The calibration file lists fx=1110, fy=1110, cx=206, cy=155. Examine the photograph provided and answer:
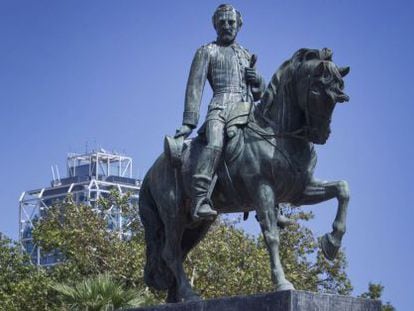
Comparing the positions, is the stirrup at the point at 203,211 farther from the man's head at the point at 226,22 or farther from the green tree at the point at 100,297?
the green tree at the point at 100,297

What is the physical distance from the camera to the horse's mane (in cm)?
1234

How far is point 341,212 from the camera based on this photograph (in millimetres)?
12203

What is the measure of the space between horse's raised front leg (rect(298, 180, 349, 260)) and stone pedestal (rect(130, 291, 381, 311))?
2.04 ft

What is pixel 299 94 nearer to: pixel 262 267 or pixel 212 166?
pixel 212 166

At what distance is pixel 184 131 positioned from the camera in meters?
13.3

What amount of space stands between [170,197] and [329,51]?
106 inches

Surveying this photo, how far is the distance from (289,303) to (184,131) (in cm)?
286

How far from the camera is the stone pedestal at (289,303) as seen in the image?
11391 millimetres

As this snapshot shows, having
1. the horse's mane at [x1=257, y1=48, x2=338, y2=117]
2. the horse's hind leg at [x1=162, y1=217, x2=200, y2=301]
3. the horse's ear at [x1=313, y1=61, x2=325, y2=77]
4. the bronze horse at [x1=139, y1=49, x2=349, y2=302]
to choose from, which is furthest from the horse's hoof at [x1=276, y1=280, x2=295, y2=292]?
the horse's ear at [x1=313, y1=61, x2=325, y2=77]

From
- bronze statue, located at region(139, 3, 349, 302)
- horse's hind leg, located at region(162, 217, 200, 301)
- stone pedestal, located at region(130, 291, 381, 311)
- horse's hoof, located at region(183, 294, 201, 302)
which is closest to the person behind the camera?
stone pedestal, located at region(130, 291, 381, 311)

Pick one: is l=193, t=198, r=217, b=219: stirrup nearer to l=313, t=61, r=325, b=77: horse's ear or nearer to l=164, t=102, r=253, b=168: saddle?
l=164, t=102, r=253, b=168: saddle

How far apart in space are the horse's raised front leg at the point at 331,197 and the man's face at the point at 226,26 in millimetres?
2263

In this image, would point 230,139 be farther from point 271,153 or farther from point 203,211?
point 203,211

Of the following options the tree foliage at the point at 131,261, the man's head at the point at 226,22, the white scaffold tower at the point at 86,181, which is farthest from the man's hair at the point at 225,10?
the white scaffold tower at the point at 86,181
